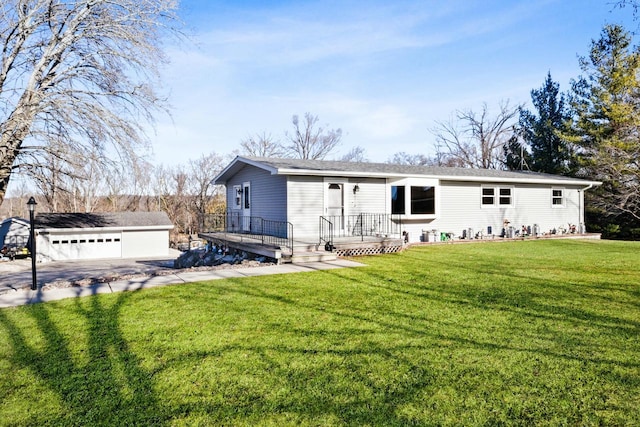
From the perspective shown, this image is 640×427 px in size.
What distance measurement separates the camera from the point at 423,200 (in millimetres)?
15039

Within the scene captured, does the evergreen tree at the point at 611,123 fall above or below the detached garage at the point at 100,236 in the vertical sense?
above

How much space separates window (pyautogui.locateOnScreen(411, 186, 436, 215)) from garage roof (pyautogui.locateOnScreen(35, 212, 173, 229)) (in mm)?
16616

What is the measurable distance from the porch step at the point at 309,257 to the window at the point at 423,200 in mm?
5632

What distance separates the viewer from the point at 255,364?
3.65 metres

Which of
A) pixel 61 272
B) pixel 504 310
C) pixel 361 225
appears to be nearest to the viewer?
pixel 504 310

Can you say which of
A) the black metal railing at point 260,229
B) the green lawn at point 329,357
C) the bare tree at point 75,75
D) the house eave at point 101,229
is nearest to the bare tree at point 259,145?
the house eave at point 101,229

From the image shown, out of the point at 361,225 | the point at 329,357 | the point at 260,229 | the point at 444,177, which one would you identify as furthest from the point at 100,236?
the point at 329,357

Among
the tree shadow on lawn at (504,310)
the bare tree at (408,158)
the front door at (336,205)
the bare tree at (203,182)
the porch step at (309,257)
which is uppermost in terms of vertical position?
the bare tree at (408,158)

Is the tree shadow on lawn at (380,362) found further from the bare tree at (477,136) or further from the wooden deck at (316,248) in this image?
the bare tree at (477,136)

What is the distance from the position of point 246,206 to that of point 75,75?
7370 mm

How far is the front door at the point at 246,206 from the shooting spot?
1577cm

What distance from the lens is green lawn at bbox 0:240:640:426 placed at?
2836mm

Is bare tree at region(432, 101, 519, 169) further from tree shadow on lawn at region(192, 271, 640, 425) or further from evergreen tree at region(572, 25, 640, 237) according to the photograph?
tree shadow on lawn at region(192, 271, 640, 425)

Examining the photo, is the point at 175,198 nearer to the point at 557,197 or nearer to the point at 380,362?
the point at 557,197
